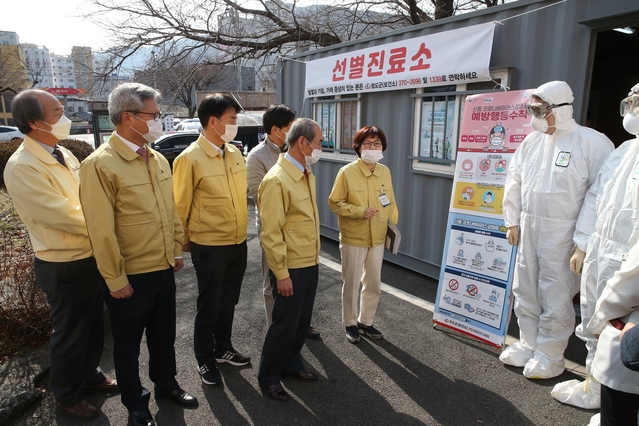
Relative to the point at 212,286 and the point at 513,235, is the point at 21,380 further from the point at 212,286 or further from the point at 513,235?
the point at 513,235

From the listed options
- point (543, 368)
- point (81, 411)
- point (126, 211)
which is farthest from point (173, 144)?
point (543, 368)

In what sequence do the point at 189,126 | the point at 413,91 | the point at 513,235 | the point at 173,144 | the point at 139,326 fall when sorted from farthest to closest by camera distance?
1. the point at 189,126
2. the point at 173,144
3. the point at 413,91
4. the point at 513,235
5. the point at 139,326

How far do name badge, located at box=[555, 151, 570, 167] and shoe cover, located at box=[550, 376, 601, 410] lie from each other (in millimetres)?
1472

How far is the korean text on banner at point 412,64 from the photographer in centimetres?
450

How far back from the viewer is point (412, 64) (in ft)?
17.1

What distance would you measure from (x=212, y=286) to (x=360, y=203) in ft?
4.71

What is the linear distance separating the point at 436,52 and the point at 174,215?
360 cm

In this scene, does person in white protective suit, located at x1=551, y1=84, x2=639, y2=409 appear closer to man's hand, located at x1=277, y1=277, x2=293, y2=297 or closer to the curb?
man's hand, located at x1=277, y1=277, x2=293, y2=297

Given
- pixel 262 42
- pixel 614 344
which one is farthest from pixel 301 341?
pixel 262 42

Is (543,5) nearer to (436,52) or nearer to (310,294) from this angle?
(436,52)

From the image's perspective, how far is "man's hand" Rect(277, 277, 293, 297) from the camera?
2818mm

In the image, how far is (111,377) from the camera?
3.32 m

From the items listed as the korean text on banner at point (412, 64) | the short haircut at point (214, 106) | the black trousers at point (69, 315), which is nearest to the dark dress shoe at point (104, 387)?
the black trousers at point (69, 315)

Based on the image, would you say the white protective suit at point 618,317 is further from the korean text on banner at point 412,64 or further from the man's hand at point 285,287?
the korean text on banner at point 412,64
